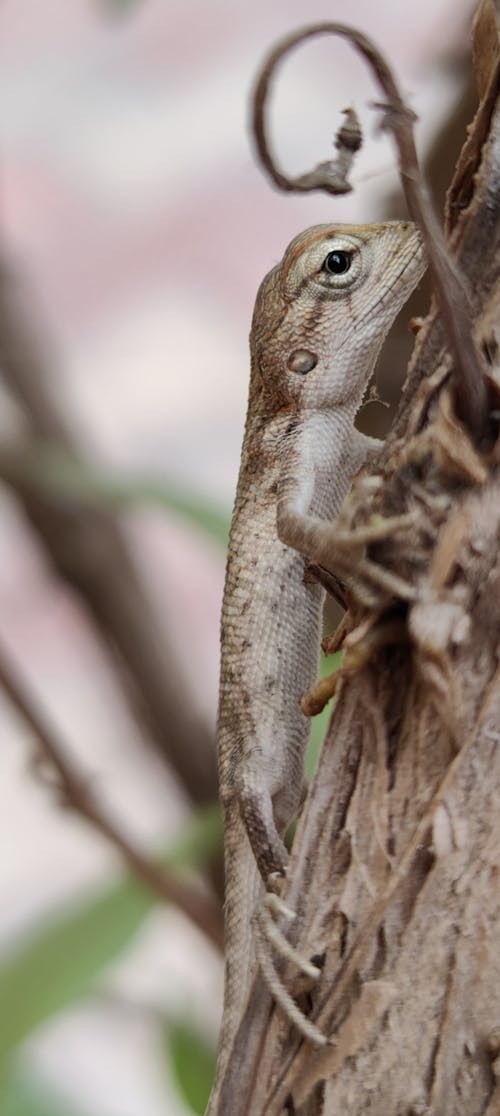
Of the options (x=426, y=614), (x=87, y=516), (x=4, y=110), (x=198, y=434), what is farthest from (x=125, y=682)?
(x=426, y=614)

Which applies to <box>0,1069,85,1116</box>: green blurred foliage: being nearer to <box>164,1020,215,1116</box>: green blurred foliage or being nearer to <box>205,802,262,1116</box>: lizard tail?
<box>164,1020,215,1116</box>: green blurred foliage

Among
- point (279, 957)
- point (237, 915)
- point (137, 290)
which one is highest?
point (279, 957)

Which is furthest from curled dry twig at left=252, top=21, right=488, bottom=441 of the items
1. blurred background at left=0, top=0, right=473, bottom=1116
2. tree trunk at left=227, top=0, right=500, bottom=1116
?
blurred background at left=0, top=0, right=473, bottom=1116

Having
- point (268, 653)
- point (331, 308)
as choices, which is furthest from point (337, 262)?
point (268, 653)

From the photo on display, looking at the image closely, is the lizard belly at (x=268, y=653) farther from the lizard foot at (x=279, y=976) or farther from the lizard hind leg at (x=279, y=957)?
the lizard foot at (x=279, y=976)

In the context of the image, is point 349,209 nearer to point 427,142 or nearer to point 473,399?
point 427,142

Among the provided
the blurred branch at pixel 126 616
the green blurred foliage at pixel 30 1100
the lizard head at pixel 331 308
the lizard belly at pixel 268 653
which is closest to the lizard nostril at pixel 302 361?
the lizard head at pixel 331 308

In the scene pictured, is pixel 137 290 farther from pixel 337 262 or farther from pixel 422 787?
pixel 422 787

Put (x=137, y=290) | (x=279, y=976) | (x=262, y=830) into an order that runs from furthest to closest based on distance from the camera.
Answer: (x=137, y=290)
(x=262, y=830)
(x=279, y=976)
